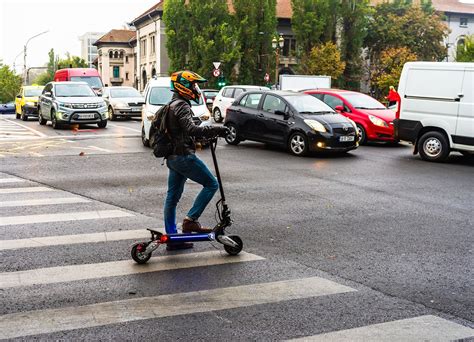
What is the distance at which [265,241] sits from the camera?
22.5 feet

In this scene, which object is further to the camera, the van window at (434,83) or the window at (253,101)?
the window at (253,101)

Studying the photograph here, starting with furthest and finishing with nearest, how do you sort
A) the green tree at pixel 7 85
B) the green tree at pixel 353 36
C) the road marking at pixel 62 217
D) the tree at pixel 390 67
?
the green tree at pixel 7 85 → the green tree at pixel 353 36 → the tree at pixel 390 67 → the road marking at pixel 62 217

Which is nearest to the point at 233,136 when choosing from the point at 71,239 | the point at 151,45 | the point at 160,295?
the point at 71,239

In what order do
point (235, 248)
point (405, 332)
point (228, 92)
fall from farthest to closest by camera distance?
point (228, 92) → point (235, 248) → point (405, 332)

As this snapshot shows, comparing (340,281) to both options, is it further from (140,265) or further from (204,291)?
(140,265)

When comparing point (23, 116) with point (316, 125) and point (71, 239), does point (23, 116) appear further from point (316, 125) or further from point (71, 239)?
point (71, 239)

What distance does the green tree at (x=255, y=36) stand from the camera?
58.3 meters

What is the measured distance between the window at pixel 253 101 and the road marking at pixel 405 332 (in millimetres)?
12675

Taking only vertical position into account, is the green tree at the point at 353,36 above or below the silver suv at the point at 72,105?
above

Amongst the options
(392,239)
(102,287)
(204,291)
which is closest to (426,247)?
(392,239)

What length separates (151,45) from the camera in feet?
235

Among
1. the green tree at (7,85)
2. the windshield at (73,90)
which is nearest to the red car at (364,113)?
the windshield at (73,90)

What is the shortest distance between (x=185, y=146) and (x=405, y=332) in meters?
2.86

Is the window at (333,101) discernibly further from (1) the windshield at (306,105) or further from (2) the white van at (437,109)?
(2) the white van at (437,109)
